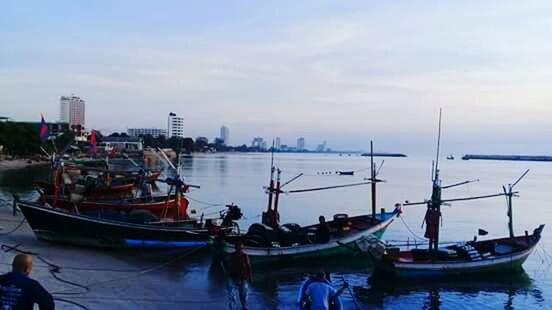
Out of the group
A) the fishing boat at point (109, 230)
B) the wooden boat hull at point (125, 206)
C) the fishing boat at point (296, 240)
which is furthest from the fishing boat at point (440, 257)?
the wooden boat hull at point (125, 206)

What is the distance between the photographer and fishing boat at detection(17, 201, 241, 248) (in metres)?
24.3

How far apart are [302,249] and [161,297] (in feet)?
26.4

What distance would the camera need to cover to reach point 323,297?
11.0 meters

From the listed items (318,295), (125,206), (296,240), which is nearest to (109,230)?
(125,206)

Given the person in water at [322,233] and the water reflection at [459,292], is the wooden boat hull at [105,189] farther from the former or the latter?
the water reflection at [459,292]

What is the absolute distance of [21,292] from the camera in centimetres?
643

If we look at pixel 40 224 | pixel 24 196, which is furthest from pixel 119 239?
pixel 24 196

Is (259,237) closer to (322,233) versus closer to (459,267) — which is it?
(322,233)

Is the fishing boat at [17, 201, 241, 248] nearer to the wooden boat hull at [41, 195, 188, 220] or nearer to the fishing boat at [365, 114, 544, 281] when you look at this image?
the wooden boat hull at [41, 195, 188, 220]

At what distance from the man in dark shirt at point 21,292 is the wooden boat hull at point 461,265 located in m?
16.8

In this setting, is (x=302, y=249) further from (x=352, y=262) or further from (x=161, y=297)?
(x=161, y=297)

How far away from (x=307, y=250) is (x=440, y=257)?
209 inches

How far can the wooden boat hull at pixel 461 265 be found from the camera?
22031mm

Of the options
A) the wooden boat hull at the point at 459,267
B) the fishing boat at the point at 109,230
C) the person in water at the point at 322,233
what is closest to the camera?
the wooden boat hull at the point at 459,267
